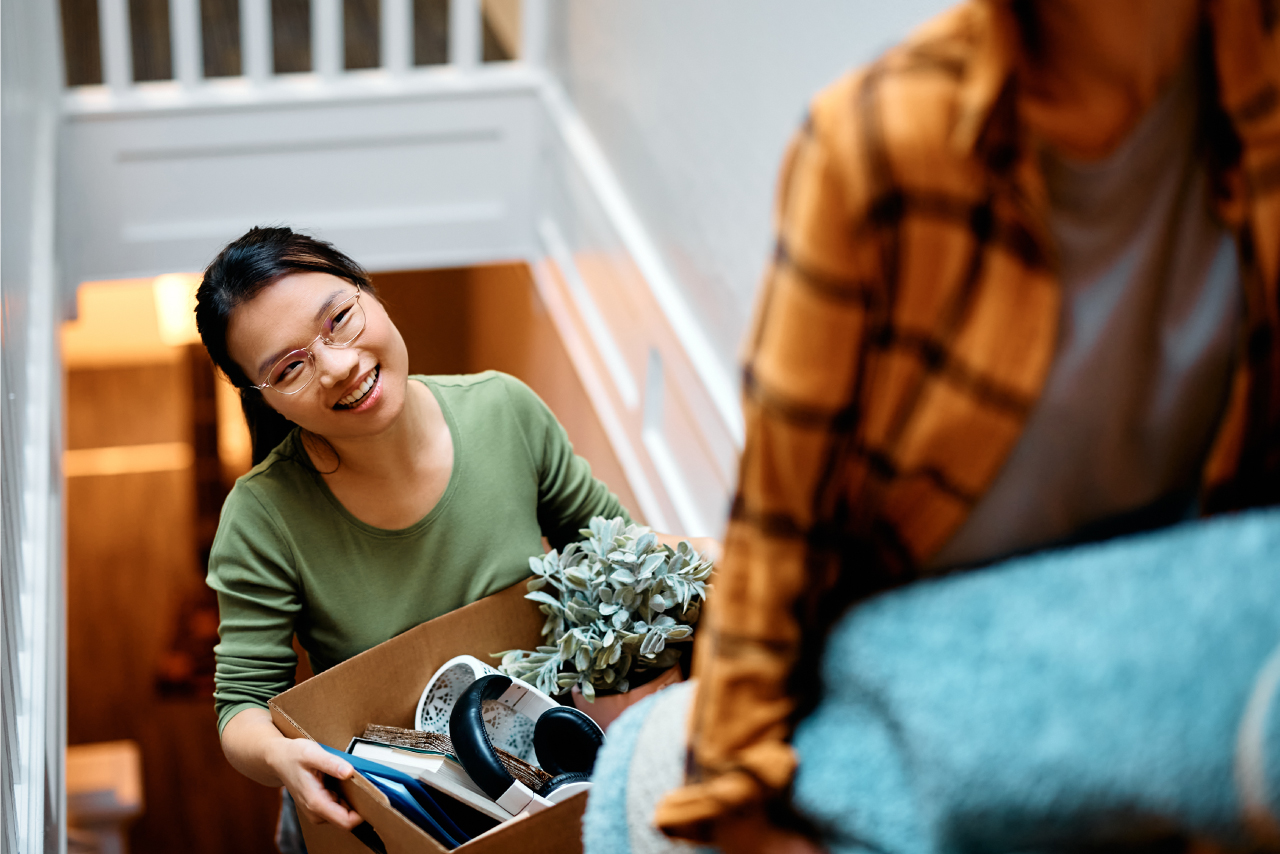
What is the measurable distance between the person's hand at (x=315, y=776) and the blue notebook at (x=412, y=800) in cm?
1

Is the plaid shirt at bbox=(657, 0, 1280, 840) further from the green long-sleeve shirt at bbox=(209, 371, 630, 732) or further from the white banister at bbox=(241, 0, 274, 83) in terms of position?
the white banister at bbox=(241, 0, 274, 83)

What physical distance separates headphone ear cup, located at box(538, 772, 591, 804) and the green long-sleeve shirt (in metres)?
0.17

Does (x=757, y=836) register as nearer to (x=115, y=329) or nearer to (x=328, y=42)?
(x=115, y=329)

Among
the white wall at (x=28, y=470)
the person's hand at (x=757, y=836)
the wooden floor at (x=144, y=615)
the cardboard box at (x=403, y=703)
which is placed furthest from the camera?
the wooden floor at (x=144, y=615)

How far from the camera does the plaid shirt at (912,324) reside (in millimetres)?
475

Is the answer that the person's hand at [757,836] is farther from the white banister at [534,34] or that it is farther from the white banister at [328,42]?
the white banister at [534,34]

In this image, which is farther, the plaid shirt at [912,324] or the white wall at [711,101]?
the white wall at [711,101]

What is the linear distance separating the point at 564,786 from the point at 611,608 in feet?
0.48

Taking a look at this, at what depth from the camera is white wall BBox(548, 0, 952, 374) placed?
4.46 feet

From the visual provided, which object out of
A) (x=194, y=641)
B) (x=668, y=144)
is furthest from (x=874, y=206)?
(x=668, y=144)

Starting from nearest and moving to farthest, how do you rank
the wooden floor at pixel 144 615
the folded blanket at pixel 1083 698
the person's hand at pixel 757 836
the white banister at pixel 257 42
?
the folded blanket at pixel 1083 698 → the person's hand at pixel 757 836 → the wooden floor at pixel 144 615 → the white banister at pixel 257 42

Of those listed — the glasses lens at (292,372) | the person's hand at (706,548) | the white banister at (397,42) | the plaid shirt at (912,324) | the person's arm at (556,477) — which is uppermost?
the plaid shirt at (912,324)

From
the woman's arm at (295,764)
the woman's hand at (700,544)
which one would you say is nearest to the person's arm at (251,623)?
the woman's arm at (295,764)

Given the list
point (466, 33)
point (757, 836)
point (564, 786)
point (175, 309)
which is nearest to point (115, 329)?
point (175, 309)
